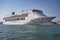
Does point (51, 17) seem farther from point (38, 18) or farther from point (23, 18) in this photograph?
point (23, 18)

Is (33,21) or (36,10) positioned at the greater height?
(36,10)

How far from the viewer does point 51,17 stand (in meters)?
36.5

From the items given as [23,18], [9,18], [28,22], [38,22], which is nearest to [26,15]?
[23,18]

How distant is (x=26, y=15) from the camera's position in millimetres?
37219

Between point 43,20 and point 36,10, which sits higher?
point 36,10

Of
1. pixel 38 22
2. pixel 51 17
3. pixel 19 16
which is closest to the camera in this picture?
pixel 38 22

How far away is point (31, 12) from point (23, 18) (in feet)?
13.7

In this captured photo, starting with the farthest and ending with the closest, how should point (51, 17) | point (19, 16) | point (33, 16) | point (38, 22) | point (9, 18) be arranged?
point (9, 18) → point (19, 16) → point (51, 17) → point (33, 16) → point (38, 22)

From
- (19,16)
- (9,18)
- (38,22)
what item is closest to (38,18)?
(38,22)

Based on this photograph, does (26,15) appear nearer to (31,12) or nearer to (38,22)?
(31,12)

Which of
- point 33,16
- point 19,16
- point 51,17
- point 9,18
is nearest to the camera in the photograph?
point 33,16

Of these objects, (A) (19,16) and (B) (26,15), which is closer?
(B) (26,15)

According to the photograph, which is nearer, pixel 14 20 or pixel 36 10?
pixel 36 10

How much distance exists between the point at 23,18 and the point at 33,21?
5.94m
